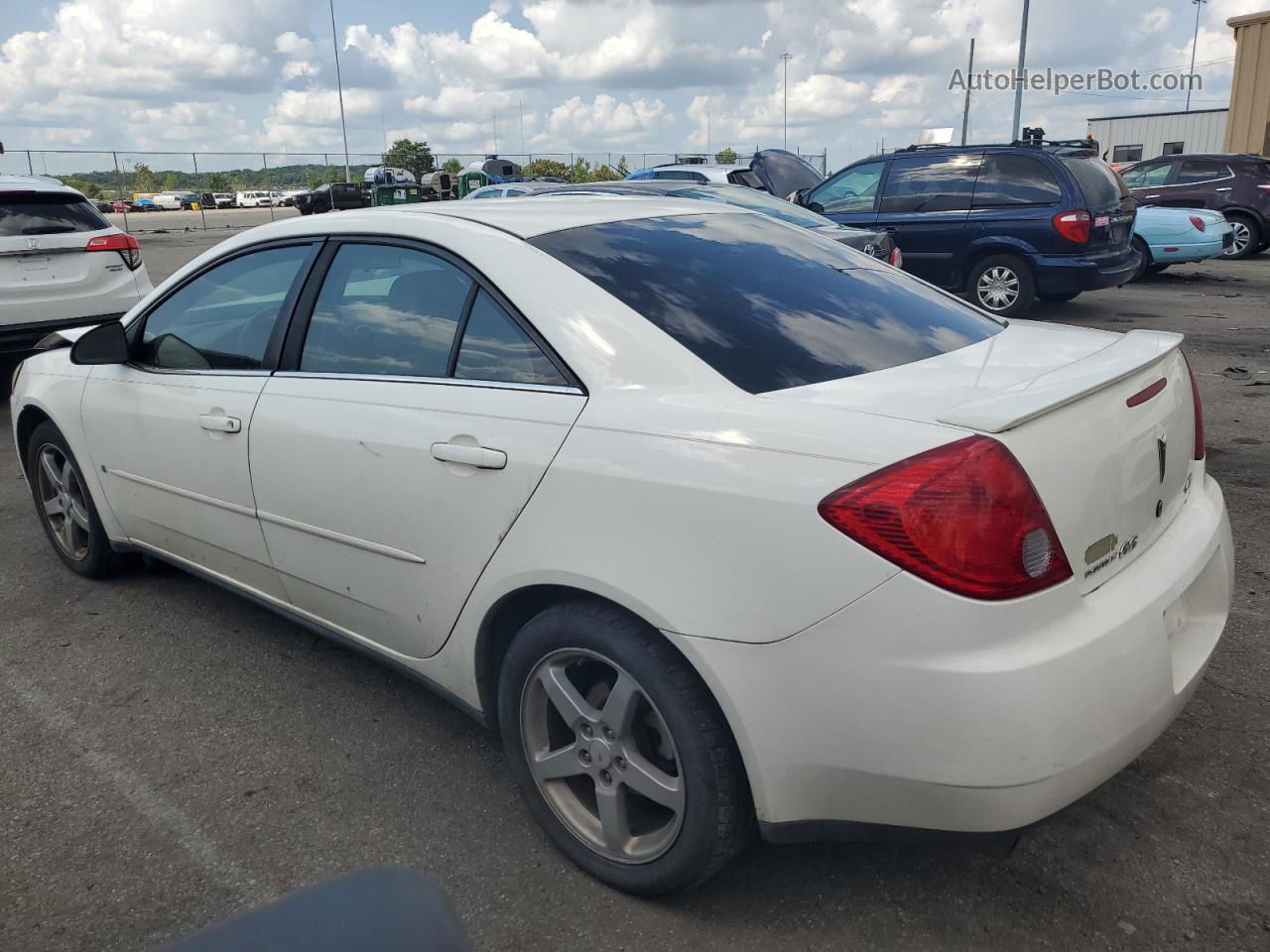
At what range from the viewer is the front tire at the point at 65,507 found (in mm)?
4270

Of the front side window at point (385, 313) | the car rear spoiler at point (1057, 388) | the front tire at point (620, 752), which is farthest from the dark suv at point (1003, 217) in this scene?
the front tire at point (620, 752)

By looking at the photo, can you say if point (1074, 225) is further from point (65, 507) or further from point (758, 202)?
point (65, 507)

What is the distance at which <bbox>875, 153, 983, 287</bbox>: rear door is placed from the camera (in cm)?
1070

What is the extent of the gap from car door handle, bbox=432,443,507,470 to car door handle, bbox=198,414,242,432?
3.16ft

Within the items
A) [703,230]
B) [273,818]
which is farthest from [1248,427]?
[273,818]

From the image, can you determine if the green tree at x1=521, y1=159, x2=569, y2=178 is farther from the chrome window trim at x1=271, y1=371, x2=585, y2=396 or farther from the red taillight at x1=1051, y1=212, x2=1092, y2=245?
the chrome window trim at x1=271, y1=371, x2=585, y2=396

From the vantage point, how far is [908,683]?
6.12 feet

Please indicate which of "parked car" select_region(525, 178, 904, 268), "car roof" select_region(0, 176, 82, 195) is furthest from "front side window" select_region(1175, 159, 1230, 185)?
"car roof" select_region(0, 176, 82, 195)

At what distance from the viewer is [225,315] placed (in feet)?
11.7

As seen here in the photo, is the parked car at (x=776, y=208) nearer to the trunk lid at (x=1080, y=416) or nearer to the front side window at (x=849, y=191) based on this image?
the front side window at (x=849, y=191)

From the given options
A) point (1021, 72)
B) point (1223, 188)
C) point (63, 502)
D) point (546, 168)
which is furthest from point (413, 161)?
point (63, 502)

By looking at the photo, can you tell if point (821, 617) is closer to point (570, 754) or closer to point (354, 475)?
point (570, 754)

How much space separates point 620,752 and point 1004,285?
942 cm

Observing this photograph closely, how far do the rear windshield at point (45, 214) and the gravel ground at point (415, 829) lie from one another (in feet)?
16.3
